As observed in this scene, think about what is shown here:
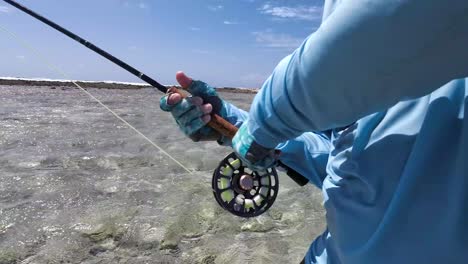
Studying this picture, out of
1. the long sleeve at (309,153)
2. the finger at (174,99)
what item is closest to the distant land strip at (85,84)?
the finger at (174,99)

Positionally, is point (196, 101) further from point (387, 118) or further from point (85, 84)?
point (85, 84)

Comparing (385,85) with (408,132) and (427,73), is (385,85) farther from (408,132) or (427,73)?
(408,132)

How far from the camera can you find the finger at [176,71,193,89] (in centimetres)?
195

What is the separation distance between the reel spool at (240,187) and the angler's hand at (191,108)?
0.24 m

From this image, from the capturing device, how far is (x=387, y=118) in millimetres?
1164

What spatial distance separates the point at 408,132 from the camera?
3.61ft

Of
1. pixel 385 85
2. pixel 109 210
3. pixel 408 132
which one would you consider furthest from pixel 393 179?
pixel 109 210

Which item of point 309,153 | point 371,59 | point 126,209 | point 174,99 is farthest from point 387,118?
point 126,209

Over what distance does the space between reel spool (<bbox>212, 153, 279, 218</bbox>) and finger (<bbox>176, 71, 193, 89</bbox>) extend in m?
0.44

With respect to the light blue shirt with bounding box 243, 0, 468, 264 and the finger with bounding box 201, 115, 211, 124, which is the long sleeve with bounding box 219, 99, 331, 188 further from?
the light blue shirt with bounding box 243, 0, 468, 264

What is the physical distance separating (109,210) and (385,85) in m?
3.19

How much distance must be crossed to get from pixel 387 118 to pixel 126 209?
292 centimetres

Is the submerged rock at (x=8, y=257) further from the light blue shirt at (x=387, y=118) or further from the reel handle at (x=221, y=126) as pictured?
the light blue shirt at (x=387, y=118)

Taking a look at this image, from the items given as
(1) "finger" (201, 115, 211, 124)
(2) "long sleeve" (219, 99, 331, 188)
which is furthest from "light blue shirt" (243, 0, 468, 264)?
(1) "finger" (201, 115, 211, 124)
